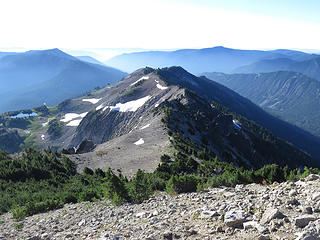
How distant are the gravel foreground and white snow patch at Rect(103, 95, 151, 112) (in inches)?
Answer: 3709

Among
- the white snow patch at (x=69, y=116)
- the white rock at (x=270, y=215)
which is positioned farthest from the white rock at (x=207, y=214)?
the white snow patch at (x=69, y=116)

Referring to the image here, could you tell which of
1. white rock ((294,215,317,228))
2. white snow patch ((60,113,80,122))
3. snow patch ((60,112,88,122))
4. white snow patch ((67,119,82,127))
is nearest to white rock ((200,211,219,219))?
white rock ((294,215,317,228))

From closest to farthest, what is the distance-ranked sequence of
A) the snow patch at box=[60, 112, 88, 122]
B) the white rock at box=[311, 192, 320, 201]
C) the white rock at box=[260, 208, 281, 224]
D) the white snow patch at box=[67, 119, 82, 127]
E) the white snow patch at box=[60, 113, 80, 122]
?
the white rock at box=[260, 208, 281, 224], the white rock at box=[311, 192, 320, 201], the white snow patch at box=[67, 119, 82, 127], the snow patch at box=[60, 112, 88, 122], the white snow patch at box=[60, 113, 80, 122]

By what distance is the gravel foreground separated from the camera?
8367mm

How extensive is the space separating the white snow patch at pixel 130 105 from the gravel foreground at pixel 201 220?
309ft

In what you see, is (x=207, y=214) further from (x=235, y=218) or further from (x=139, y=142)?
(x=139, y=142)

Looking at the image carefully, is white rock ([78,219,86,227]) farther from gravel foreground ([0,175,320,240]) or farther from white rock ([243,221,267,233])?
white rock ([243,221,267,233])

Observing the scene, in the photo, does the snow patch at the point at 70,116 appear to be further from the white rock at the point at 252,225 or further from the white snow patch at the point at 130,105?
the white rock at the point at 252,225

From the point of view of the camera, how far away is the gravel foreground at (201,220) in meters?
8.37

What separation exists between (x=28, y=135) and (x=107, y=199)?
587ft

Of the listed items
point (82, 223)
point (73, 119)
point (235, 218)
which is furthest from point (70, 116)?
point (235, 218)

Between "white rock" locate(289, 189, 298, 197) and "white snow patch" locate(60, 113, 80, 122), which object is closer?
"white rock" locate(289, 189, 298, 197)

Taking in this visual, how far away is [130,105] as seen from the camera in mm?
116188

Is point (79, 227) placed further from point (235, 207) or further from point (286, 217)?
point (286, 217)
